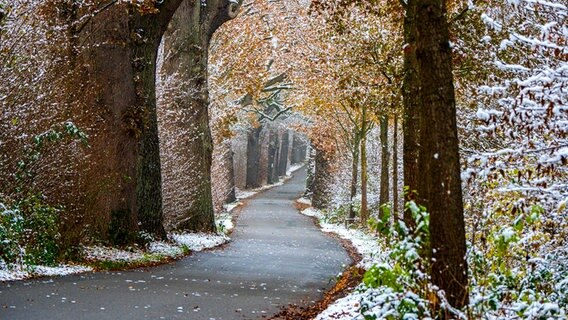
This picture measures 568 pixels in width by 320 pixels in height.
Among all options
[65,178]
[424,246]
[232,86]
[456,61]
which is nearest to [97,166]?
[65,178]

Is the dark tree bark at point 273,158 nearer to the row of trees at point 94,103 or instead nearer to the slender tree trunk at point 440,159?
the row of trees at point 94,103

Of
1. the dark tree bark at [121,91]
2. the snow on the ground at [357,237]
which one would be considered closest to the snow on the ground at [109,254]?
the dark tree bark at [121,91]

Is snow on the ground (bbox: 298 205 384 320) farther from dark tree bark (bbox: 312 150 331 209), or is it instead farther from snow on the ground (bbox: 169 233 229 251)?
snow on the ground (bbox: 169 233 229 251)

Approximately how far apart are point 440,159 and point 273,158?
207 feet

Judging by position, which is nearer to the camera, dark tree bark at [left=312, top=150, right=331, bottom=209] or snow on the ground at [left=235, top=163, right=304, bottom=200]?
dark tree bark at [left=312, top=150, right=331, bottom=209]

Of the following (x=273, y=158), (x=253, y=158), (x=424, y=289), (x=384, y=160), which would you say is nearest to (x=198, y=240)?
(x=384, y=160)

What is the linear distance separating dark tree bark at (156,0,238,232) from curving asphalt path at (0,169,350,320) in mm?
2166

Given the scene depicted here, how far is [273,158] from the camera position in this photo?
6931 cm

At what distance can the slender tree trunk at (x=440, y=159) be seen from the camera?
247 inches

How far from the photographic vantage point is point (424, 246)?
20.5ft

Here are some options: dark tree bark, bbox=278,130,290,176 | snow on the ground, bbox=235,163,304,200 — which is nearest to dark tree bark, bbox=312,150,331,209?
snow on the ground, bbox=235,163,304,200

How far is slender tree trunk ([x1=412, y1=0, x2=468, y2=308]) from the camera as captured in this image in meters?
6.29

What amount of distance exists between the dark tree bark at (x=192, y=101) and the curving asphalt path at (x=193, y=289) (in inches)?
85.3

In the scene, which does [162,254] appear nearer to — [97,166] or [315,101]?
[97,166]
